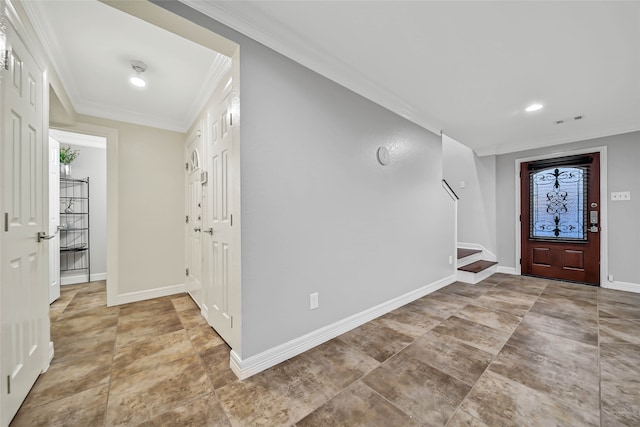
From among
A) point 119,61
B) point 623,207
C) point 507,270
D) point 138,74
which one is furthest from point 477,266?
point 119,61

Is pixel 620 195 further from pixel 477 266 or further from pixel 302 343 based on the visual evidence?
pixel 302 343

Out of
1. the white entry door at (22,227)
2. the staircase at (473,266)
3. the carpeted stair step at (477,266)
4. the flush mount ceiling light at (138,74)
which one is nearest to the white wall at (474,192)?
the staircase at (473,266)

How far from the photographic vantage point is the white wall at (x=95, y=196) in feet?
13.7

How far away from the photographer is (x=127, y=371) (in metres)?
1.72

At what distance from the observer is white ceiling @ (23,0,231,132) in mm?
1654

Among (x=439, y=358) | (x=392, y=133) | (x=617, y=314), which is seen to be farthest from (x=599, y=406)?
(x=392, y=133)

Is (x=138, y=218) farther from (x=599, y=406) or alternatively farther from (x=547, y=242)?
(x=547, y=242)

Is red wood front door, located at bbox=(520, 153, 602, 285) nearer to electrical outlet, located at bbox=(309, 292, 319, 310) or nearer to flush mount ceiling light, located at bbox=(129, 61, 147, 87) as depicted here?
electrical outlet, located at bbox=(309, 292, 319, 310)

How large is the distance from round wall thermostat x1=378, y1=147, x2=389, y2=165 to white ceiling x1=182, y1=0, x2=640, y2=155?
52 centimetres

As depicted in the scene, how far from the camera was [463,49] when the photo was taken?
78.4 inches

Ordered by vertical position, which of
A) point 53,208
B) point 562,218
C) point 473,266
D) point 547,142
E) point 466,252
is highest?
point 547,142

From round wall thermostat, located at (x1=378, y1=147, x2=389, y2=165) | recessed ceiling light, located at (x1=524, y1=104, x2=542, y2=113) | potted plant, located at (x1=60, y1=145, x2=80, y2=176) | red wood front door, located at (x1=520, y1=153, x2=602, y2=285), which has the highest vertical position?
recessed ceiling light, located at (x1=524, y1=104, x2=542, y2=113)

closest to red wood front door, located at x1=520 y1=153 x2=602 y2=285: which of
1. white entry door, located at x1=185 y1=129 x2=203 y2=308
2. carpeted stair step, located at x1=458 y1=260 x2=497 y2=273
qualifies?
carpeted stair step, located at x1=458 y1=260 x2=497 y2=273

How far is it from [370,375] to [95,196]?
5140mm
